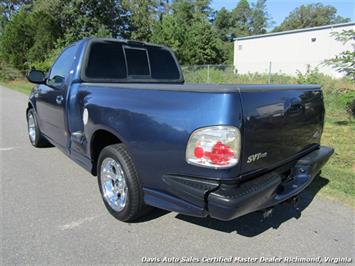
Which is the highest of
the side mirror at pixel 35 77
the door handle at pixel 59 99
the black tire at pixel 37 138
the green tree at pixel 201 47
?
the green tree at pixel 201 47

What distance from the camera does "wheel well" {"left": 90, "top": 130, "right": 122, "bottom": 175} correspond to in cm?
356

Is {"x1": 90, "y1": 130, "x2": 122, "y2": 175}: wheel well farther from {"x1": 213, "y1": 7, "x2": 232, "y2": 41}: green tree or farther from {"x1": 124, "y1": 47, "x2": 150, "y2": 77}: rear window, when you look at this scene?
{"x1": 213, "y1": 7, "x2": 232, "y2": 41}: green tree

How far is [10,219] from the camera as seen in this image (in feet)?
11.3

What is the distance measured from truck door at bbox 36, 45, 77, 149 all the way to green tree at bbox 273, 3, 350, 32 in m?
75.8

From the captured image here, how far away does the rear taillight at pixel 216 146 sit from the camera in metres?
2.38

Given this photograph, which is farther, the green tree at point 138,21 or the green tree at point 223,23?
the green tree at point 223,23

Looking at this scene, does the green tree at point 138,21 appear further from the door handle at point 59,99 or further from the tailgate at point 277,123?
the tailgate at point 277,123

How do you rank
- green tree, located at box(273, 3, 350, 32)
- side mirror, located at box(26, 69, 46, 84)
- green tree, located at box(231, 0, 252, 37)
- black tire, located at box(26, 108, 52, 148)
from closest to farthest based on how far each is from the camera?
side mirror, located at box(26, 69, 46, 84), black tire, located at box(26, 108, 52, 148), green tree, located at box(231, 0, 252, 37), green tree, located at box(273, 3, 350, 32)

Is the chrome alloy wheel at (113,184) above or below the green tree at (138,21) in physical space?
below

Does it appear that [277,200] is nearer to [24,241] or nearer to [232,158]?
[232,158]

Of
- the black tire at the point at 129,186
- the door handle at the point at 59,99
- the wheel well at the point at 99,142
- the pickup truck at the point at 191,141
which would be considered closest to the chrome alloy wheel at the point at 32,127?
the door handle at the point at 59,99

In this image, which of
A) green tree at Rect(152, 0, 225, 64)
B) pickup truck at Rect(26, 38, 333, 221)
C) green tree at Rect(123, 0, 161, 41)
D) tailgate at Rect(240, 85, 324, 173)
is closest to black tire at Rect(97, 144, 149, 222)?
pickup truck at Rect(26, 38, 333, 221)

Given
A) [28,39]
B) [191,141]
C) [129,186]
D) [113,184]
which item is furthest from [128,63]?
[28,39]

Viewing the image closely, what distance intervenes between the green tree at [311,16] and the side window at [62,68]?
248ft
